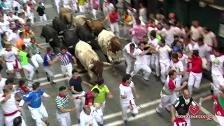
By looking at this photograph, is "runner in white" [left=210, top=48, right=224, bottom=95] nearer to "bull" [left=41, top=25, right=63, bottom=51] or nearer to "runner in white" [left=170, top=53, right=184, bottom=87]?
"runner in white" [left=170, top=53, right=184, bottom=87]

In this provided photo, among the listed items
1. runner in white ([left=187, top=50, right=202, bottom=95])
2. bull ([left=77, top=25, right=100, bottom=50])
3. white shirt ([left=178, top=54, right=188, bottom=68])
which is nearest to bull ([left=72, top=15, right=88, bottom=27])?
bull ([left=77, top=25, right=100, bottom=50])

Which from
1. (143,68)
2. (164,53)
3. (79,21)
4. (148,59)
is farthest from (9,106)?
(79,21)

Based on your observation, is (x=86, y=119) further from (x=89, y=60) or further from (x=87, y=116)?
(x=89, y=60)

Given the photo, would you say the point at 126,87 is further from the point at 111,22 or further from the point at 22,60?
the point at 111,22

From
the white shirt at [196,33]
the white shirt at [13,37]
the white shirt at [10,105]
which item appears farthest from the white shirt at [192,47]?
the white shirt at [13,37]

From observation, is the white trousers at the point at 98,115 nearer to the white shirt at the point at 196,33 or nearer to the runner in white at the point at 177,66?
the runner in white at the point at 177,66

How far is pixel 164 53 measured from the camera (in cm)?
1434

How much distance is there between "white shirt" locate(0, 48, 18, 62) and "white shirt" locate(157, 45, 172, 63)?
549 centimetres

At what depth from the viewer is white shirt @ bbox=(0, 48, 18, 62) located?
14285 millimetres

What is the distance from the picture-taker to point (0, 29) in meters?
17.1

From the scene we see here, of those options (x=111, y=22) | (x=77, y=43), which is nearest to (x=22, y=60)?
(x=77, y=43)

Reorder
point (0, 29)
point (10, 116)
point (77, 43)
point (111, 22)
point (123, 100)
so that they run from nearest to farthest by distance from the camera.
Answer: point (10, 116) → point (123, 100) → point (77, 43) → point (0, 29) → point (111, 22)

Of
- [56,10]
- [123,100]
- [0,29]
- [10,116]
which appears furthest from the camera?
[56,10]

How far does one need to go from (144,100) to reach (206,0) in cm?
529
